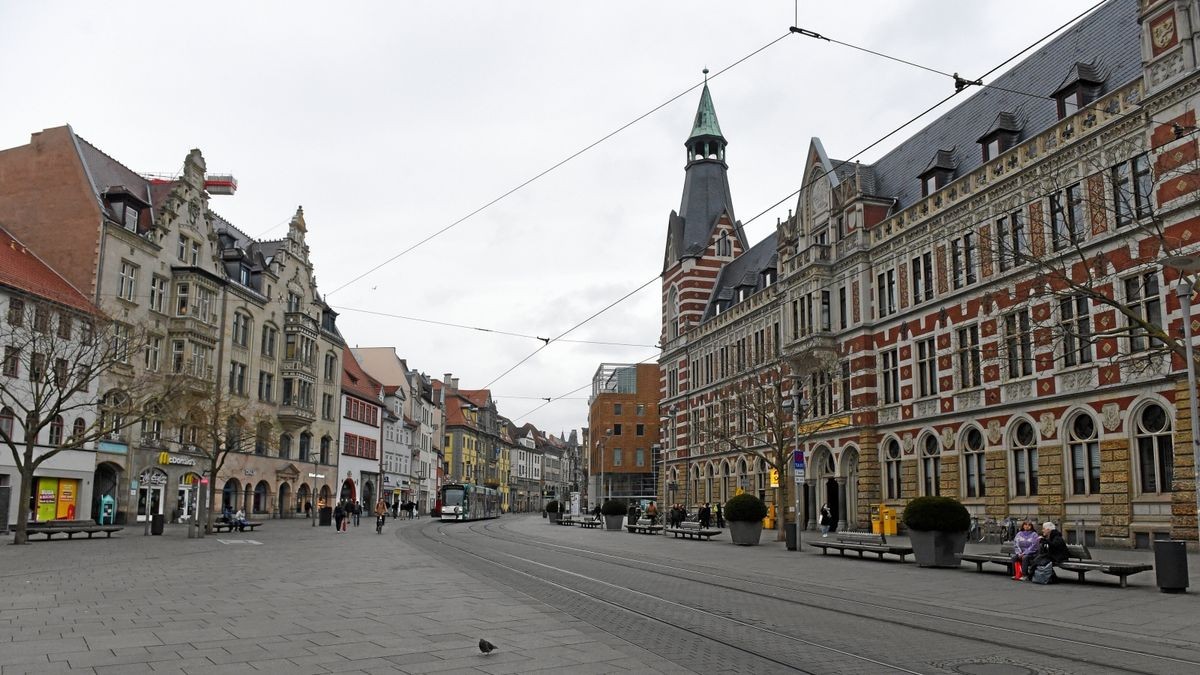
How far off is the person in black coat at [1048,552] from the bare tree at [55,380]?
25.8m

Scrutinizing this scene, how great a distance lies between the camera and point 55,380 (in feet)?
94.0

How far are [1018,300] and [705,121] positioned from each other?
42582 mm

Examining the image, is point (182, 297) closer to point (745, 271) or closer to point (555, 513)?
point (555, 513)

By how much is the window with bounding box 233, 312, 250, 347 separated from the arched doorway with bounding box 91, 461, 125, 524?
12564 mm

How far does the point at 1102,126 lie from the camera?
90.6 feet

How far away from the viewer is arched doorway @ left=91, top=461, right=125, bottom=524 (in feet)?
140

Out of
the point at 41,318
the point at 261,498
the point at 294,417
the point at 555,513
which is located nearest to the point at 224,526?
the point at 41,318

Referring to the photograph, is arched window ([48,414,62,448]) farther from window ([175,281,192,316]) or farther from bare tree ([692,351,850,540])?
bare tree ([692,351,850,540])

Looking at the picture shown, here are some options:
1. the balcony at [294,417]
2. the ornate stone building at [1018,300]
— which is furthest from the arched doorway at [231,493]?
the ornate stone building at [1018,300]

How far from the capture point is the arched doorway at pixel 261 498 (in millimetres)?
57950

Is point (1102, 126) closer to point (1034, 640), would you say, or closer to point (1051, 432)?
point (1051, 432)

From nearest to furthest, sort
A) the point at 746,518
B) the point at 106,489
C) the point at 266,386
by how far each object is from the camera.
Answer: the point at 746,518 → the point at 106,489 → the point at 266,386

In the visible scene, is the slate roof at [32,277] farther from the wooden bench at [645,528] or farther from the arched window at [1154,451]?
the arched window at [1154,451]

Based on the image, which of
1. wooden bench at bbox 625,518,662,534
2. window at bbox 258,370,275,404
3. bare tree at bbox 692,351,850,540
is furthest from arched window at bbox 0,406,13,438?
bare tree at bbox 692,351,850,540
